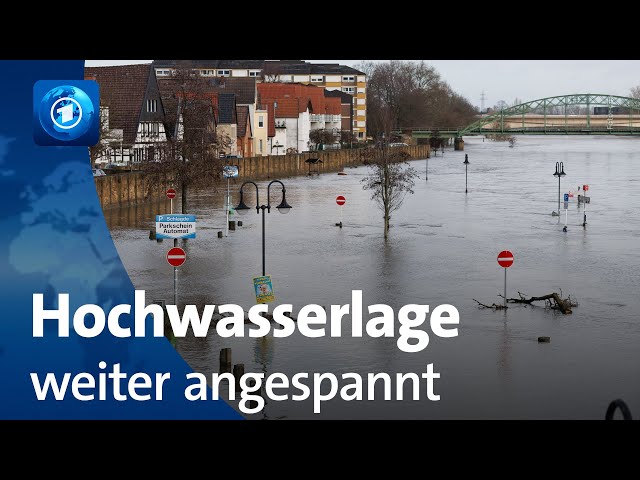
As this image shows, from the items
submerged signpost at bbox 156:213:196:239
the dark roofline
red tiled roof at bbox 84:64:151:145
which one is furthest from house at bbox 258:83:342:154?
submerged signpost at bbox 156:213:196:239

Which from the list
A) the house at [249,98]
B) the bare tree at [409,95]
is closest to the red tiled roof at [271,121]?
the house at [249,98]

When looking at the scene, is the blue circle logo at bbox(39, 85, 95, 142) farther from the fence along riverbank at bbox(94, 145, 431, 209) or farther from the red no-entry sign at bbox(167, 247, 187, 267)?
the fence along riverbank at bbox(94, 145, 431, 209)

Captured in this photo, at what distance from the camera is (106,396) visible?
20.2 meters

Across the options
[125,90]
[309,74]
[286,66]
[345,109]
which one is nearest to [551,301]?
[125,90]

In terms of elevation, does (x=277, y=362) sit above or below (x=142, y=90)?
below

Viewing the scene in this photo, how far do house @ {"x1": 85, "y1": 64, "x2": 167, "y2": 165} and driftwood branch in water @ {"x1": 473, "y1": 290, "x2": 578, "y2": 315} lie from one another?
43589 millimetres

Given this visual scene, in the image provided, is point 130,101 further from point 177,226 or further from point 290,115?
point 177,226

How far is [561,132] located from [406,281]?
113 meters

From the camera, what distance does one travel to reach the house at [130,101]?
2817 inches

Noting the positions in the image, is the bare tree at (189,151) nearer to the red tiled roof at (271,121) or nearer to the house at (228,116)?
the house at (228,116)

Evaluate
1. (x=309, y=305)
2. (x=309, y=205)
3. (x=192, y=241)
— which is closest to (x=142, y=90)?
(x=309, y=205)

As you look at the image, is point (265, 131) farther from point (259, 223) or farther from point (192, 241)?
point (192, 241)
